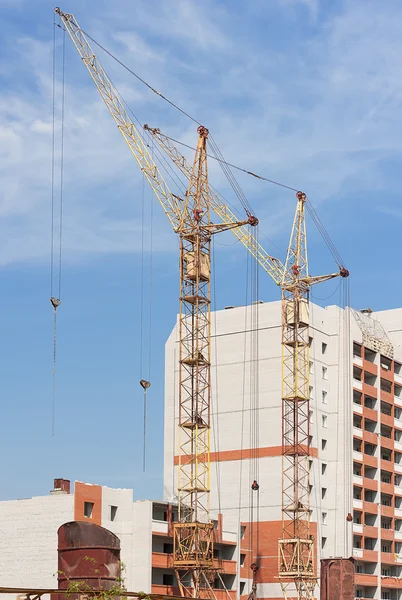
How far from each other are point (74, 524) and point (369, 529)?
382 ft

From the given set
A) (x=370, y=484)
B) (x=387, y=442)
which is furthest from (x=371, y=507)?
(x=387, y=442)

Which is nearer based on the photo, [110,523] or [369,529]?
[110,523]

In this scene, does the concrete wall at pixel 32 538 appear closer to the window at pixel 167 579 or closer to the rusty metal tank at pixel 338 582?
the window at pixel 167 579

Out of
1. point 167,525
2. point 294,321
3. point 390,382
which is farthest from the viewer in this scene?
point 390,382

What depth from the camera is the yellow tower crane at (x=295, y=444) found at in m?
121

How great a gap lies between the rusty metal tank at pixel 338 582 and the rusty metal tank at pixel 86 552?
16.4m

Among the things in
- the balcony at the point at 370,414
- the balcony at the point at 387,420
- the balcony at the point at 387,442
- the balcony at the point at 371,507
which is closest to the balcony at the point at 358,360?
the balcony at the point at 370,414

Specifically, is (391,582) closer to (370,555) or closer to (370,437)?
(370,555)

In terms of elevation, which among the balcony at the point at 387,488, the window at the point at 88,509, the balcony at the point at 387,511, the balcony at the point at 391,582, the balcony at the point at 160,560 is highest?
the balcony at the point at 387,488

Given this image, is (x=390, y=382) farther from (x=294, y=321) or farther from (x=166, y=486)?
(x=166, y=486)

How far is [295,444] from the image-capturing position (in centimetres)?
12388

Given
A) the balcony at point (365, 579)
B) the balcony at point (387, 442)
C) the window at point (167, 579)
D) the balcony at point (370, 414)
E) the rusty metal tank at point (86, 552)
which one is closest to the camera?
the rusty metal tank at point (86, 552)

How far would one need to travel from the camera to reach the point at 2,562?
3826 inches

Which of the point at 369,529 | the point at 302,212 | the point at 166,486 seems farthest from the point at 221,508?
the point at 302,212
